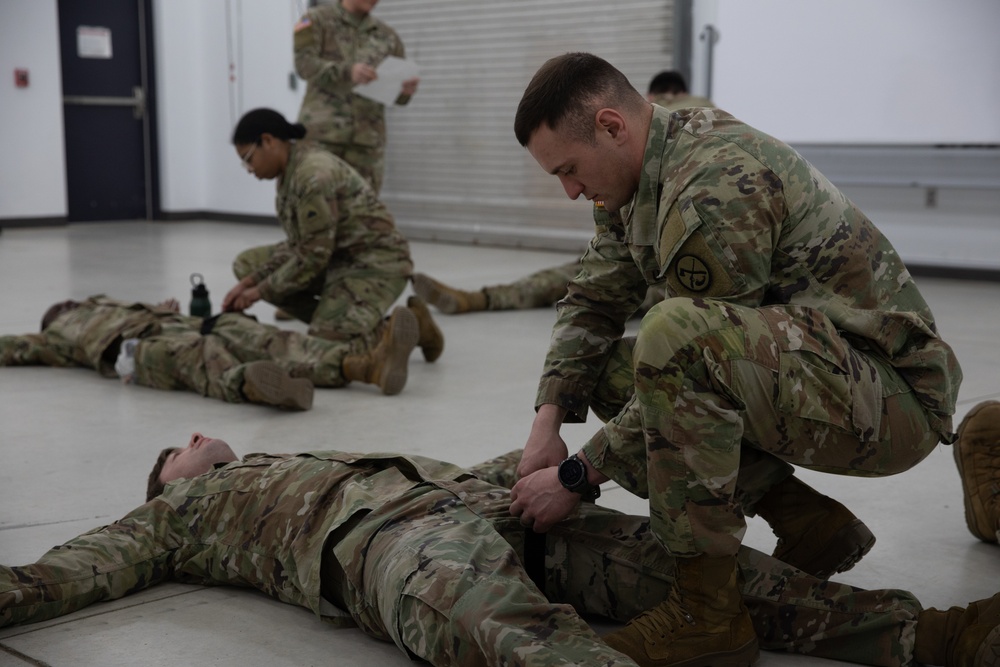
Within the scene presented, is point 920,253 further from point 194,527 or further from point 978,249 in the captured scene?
point 194,527

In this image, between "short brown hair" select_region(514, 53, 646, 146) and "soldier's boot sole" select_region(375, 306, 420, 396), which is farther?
"soldier's boot sole" select_region(375, 306, 420, 396)

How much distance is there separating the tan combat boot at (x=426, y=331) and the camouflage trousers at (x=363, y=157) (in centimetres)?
239

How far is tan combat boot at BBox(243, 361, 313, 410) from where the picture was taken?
3.34m

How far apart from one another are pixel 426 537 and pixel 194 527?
0.51 m

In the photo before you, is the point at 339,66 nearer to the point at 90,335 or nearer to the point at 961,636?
the point at 90,335

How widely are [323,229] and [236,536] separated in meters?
2.22

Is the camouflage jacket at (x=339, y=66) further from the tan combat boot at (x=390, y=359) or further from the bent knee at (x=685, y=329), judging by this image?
the bent knee at (x=685, y=329)

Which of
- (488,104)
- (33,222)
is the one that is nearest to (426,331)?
(488,104)

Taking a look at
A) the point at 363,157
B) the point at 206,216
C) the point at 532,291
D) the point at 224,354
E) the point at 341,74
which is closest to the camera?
the point at 224,354

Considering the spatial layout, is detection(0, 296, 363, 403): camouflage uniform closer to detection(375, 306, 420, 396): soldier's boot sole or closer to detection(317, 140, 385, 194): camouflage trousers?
detection(375, 306, 420, 396): soldier's boot sole

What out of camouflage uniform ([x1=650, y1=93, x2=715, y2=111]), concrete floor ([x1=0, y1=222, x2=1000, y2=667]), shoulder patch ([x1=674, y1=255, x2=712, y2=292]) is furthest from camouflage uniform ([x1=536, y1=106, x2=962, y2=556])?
camouflage uniform ([x1=650, y1=93, x2=715, y2=111])

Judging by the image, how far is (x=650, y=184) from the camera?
1.76 meters

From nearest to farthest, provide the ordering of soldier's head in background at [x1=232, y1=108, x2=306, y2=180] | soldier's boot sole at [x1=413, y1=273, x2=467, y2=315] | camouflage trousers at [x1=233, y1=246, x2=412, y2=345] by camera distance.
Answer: soldier's head in background at [x1=232, y1=108, x2=306, y2=180] → camouflage trousers at [x1=233, y1=246, x2=412, y2=345] → soldier's boot sole at [x1=413, y1=273, x2=467, y2=315]

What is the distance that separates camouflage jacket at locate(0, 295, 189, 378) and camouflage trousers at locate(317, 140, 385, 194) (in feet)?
8.37
